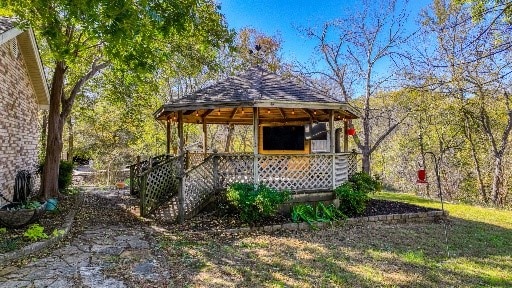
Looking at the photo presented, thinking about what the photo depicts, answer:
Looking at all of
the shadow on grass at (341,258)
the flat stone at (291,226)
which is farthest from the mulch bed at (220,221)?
the shadow on grass at (341,258)

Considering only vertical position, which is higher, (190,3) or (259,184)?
(190,3)

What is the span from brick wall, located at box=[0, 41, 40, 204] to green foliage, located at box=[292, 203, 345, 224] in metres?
6.57

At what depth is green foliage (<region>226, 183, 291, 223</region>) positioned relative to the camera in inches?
292

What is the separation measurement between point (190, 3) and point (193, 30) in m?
1.75

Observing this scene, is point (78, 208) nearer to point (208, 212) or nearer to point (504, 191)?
point (208, 212)

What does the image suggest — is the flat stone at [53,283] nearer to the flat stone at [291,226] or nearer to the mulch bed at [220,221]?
the mulch bed at [220,221]

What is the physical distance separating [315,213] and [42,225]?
5.73 metres

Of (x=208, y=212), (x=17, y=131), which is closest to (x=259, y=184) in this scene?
(x=208, y=212)

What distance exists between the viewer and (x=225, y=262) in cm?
521

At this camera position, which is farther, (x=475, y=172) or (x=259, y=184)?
(x=475, y=172)

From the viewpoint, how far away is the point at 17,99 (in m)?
9.06

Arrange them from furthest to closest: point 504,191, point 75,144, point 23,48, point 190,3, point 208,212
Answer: point 75,144, point 504,191, point 23,48, point 208,212, point 190,3

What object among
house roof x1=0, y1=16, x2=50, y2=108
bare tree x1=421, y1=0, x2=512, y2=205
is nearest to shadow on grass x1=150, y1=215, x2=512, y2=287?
house roof x1=0, y1=16, x2=50, y2=108

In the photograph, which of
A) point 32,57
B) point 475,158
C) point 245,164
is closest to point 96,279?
point 245,164
